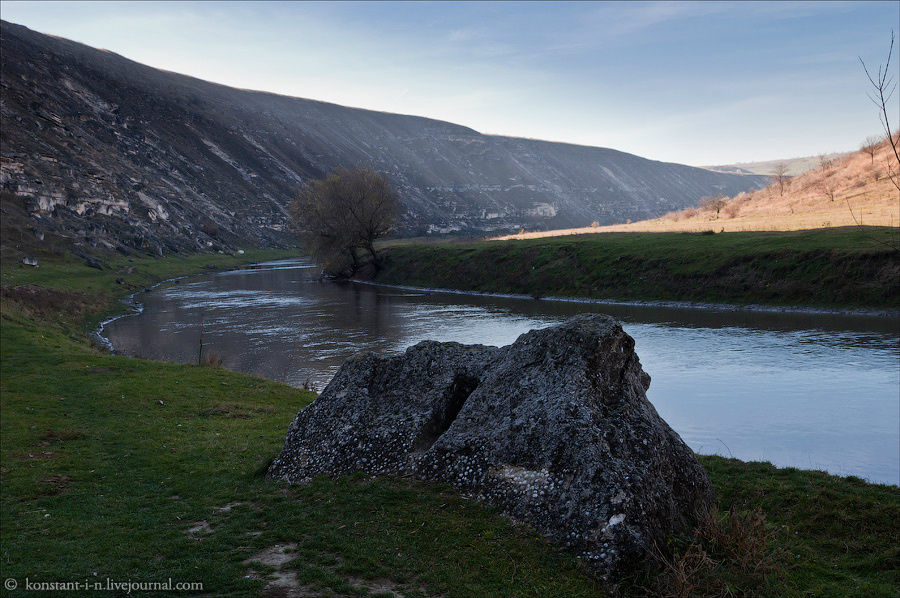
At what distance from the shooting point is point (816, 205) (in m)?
94.1

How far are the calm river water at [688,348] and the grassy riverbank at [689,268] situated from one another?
330 cm

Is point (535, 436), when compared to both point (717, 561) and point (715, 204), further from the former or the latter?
point (715, 204)

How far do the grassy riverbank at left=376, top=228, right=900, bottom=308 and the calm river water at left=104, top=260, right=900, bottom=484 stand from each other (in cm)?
330

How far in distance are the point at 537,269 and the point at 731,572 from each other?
62918 millimetres

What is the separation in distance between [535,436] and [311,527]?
4081 mm

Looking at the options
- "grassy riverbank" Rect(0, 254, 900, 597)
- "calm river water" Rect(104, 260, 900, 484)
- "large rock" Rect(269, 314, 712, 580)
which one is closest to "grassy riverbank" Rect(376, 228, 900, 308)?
"calm river water" Rect(104, 260, 900, 484)

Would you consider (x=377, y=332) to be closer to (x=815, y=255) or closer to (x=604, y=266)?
(x=604, y=266)

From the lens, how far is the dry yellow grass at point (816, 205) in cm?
6619

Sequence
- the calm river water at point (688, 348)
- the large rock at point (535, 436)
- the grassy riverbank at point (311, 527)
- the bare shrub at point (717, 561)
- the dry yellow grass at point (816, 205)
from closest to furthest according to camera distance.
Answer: the bare shrub at point (717, 561) < the grassy riverbank at point (311, 527) < the large rock at point (535, 436) < the calm river water at point (688, 348) < the dry yellow grass at point (816, 205)

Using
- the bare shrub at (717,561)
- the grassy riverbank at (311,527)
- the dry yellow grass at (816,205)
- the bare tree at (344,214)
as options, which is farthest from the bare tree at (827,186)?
the bare shrub at (717,561)

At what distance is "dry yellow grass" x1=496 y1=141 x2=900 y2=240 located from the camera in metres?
66.2

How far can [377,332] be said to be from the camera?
4481cm

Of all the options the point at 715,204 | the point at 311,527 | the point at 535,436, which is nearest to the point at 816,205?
the point at 715,204

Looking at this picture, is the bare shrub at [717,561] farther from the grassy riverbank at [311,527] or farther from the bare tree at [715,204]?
the bare tree at [715,204]
